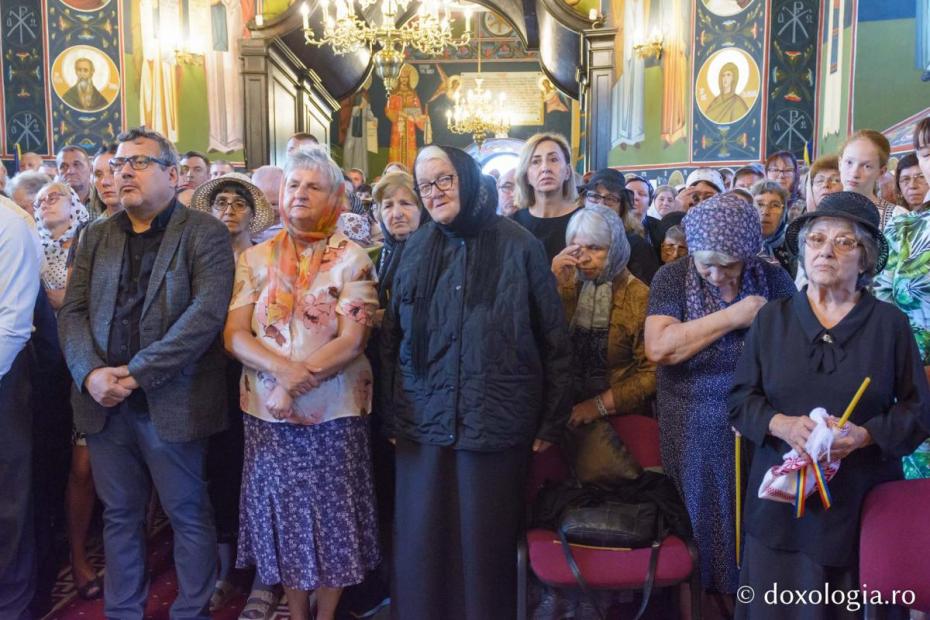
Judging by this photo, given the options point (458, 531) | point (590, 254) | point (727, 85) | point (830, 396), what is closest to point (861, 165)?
point (590, 254)

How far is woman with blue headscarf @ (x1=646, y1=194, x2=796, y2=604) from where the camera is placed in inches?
90.9

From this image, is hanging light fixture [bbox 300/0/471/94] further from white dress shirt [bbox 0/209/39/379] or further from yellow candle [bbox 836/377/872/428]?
yellow candle [bbox 836/377/872/428]

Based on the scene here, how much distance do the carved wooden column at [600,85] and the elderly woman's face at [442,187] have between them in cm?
836

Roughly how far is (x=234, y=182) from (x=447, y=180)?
1229 mm

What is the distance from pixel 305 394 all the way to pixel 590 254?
1176mm

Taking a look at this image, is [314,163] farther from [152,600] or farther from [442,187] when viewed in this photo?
[152,600]

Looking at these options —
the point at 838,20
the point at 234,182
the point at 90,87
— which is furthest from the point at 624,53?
the point at 234,182

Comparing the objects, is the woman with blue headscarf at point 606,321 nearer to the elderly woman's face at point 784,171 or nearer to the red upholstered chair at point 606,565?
the red upholstered chair at point 606,565

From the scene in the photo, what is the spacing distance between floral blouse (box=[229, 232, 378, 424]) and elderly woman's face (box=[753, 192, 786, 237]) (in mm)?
2225

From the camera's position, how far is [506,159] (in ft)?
62.6

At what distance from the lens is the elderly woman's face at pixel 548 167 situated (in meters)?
3.20

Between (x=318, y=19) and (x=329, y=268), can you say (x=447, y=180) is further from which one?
(x=318, y=19)

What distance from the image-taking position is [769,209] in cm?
367

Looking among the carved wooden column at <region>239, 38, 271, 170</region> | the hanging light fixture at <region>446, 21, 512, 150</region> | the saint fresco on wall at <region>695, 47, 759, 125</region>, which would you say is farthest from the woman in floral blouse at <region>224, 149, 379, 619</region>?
the hanging light fixture at <region>446, 21, 512, 150</region>
